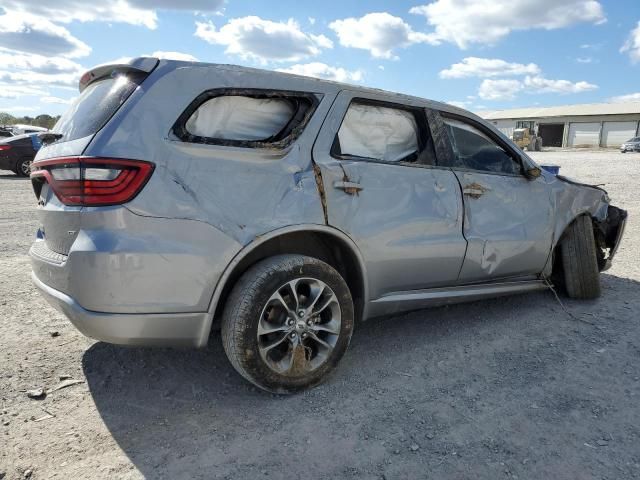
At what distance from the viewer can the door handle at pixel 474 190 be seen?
345cm

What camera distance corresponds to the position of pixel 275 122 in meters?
2.78

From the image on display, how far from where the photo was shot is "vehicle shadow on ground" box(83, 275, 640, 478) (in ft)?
7.54

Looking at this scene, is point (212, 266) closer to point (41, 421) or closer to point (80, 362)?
point (41, 421)

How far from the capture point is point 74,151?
236 centimetres

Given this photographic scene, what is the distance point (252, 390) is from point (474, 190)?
80.9 inches

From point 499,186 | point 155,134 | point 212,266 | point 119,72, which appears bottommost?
point 212,266

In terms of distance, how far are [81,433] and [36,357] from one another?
103 cm

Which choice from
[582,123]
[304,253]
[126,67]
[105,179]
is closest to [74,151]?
[105,179]

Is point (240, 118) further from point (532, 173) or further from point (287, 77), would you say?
point (532, 173)

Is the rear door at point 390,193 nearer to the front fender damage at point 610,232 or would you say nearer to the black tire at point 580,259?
the black tire at point 580,259

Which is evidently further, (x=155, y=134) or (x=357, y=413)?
(x=357, y=413)

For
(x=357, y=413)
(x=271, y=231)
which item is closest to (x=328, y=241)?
(x=271, y=231)

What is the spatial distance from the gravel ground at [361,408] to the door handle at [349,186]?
1.14 meters

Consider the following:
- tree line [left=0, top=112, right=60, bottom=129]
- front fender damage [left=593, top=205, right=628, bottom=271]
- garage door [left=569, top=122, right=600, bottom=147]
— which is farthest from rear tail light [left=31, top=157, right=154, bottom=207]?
garage door [left=569, top=122, right=600, bottom=147]
